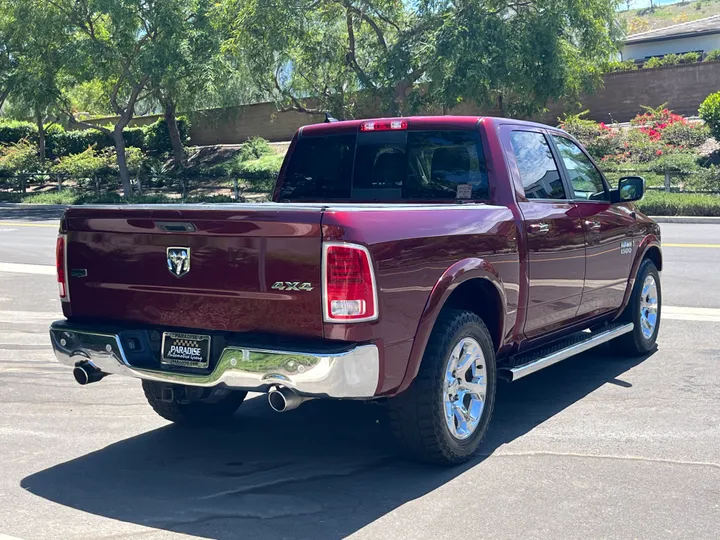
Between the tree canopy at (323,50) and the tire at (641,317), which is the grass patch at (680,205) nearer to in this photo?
the tree canopy at (323,50)

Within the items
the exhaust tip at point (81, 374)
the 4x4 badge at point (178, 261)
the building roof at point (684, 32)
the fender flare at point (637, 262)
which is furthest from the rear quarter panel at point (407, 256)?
the building roof at point (684, 32)

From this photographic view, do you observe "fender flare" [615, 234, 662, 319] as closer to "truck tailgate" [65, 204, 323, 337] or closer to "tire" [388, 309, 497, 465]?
"tire" [388, 309, 497, 465]

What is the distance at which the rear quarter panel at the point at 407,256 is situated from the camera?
4473 millimetres

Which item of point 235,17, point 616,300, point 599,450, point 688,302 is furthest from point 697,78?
point 599,450

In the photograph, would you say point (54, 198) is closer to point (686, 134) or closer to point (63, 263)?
point (686, 134)

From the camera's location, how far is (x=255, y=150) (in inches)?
1729

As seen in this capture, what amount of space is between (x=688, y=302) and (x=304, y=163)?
6.05 meters

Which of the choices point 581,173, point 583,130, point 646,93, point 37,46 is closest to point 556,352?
point 581,173

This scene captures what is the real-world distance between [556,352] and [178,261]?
9.38 ft

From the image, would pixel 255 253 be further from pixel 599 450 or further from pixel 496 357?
pixel 599 450

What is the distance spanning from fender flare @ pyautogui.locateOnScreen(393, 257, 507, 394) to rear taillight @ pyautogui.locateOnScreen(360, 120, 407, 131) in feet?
4.61

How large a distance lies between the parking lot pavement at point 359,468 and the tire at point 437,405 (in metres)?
0.14

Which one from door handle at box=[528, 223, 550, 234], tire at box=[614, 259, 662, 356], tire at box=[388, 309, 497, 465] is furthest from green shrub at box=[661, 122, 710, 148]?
tire at box=[388, 309, 497, 465]

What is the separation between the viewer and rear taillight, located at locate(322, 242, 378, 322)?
14.5 feet
